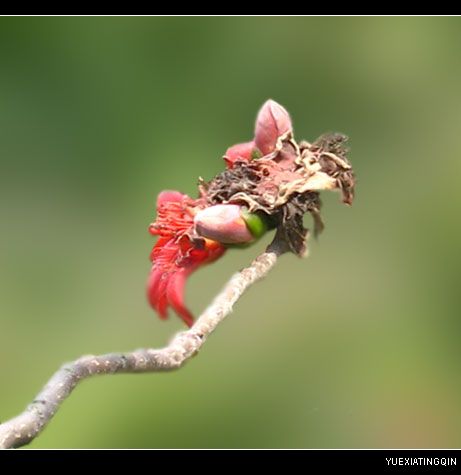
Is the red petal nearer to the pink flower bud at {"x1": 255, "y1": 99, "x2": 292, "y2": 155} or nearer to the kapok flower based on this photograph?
the kapok flower

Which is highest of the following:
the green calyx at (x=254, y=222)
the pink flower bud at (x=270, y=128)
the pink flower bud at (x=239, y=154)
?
the pink flower bud at (x=270, y=128)

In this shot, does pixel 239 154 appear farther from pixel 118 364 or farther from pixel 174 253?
pixel 118 364

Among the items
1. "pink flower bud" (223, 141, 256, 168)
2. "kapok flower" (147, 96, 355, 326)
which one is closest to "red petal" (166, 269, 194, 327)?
"kapok flower" (147, 96, 355, 326)

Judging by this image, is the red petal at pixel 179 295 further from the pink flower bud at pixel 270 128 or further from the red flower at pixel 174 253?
the pink flower bud at pixel 270 128

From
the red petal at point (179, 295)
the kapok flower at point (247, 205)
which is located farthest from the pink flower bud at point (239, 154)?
the red petal at point (179, 295)

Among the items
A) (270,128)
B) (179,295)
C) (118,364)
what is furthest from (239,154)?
(118,364)

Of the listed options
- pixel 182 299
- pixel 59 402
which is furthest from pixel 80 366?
pixel 182 299
